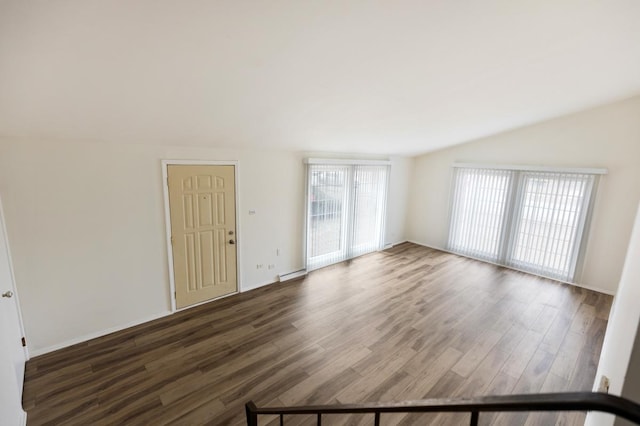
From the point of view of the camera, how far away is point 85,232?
11.0 ft

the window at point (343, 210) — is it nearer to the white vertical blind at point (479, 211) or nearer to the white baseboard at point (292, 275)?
the white baseboard at point (292, 275)

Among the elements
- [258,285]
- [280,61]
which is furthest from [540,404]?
[258,285]

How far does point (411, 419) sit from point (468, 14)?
318cm

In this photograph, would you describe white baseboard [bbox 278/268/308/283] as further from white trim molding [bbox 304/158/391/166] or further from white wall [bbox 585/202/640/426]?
white wall [bbox 585/202/640/426]

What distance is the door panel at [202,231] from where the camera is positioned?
3996mm

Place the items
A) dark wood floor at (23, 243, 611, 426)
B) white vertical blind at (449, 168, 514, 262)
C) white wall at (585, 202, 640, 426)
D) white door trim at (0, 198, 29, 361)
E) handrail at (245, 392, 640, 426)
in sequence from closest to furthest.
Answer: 1. handrail at (245, 392, 640, 426)
2. white wall at (585, 202, 640, 426)
3. dark wood floor at (23, 243, 611, 426)
4. white door trim at (0, 198, 29, 361)
5. white vertical blind at (449, 168, 514, 262)

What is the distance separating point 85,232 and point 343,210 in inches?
166

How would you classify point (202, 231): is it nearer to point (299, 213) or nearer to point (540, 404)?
point (299, 213)

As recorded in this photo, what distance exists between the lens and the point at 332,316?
4121 mm

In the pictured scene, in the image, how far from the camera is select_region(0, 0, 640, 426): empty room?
72.3 inches

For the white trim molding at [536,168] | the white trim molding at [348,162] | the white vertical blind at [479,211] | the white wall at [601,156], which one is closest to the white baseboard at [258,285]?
the white trim molding at [348,162]

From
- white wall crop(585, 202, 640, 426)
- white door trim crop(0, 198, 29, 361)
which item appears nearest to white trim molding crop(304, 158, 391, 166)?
white door trim crop(0, 198, 29, 361)

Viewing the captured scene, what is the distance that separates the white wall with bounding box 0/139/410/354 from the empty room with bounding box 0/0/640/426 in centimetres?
2

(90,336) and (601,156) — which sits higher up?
(601,156)
